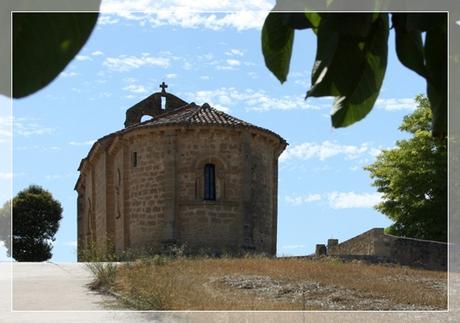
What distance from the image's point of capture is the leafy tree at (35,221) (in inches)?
1187

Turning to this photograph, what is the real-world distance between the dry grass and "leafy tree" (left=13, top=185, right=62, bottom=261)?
14.6 m

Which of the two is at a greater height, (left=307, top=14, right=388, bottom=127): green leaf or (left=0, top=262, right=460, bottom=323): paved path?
(left=307, top=14, right=388, bottom=127): green leaf

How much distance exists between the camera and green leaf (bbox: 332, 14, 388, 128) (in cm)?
81

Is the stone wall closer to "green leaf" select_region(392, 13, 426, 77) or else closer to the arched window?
the arched window

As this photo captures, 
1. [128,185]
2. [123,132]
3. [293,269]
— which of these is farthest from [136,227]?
[293,269]

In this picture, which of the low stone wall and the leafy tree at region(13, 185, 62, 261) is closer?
the low stone wall

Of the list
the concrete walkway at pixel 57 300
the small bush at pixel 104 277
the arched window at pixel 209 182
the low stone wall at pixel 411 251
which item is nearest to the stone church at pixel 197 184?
the arched window at pixel 209 182

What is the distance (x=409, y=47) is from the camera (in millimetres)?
814

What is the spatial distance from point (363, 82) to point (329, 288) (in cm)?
1339

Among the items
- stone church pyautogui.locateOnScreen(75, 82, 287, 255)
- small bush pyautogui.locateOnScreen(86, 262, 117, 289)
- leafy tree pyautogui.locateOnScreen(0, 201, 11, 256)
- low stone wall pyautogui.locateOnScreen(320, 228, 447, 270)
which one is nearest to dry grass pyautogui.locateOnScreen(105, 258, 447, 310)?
small bush pyautogui.locateOnScreen(86, 262, 117, 289)

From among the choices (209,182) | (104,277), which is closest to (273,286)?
(104,277)

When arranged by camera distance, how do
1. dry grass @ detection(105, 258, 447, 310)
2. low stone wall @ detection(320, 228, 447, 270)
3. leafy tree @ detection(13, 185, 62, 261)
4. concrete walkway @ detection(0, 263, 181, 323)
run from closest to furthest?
concrete walkway @ detection(0, 263, 181, 323)
dry grass @ detection(105, 258, 447, 310)
low stone wall @ detection(320, 228, 447, 270)
leafy tree @ detection(13, 185, 62, 261)

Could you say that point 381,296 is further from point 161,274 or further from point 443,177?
point 443,177

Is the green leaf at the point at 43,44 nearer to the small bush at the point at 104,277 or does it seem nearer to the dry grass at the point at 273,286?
the dry grass at the point at 273,286
